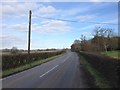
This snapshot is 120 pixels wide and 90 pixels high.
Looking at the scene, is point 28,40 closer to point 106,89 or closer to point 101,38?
point 106,89

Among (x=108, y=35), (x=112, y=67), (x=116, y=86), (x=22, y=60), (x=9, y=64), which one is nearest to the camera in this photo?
(x=116, y=86)

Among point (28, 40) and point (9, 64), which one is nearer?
point (9, 64)

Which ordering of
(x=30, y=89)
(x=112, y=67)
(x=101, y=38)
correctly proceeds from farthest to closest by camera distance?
(x=101, y=38)
(x=112, y=67)
(x=30, y=89)

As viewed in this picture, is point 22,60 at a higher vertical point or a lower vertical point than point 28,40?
lower

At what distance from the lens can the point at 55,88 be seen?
45.6ft

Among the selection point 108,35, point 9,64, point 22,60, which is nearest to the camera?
point 9,64

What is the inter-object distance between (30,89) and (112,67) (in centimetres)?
461

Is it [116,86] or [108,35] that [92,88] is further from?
[108,35]

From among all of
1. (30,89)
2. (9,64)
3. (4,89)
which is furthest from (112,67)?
(9,64)

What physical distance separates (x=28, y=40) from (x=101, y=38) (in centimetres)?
7334

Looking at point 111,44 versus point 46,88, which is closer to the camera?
point 46,88

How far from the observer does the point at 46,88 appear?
45.7ft

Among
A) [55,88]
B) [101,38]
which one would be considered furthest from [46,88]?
[101,38]

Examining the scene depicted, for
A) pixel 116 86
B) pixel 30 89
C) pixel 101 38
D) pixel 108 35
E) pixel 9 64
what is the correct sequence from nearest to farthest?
pixel 116 86, pixel 30 89, pixel 9 64, pixel 101 38, pixel 108 35
